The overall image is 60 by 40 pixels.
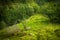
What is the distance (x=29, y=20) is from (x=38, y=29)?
3.13 ft

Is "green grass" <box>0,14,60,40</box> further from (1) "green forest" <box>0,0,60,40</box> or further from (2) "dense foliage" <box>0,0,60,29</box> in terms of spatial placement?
(2) "dense foliage" <box>0,0,60,29</box>

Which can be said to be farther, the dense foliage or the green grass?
the dense foliage

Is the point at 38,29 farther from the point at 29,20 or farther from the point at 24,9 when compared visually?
the point at 24,9

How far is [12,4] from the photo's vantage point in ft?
26.2

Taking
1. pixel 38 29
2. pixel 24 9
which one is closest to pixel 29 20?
pixel 24 9

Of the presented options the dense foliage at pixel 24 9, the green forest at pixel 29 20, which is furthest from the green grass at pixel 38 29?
the dense foliage at pixel 24 9

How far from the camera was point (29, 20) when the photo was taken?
26.4 ft

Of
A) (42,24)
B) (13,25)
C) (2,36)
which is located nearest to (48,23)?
(42,24)

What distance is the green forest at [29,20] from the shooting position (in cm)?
693

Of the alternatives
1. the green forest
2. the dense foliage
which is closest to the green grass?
the green forest

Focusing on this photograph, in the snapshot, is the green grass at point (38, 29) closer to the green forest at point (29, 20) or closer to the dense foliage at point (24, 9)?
the green forest at point (29, 20)

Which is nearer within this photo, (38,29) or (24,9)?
(38,29)

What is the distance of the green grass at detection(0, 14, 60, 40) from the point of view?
22.3 ft

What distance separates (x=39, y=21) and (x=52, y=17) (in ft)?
2.85
